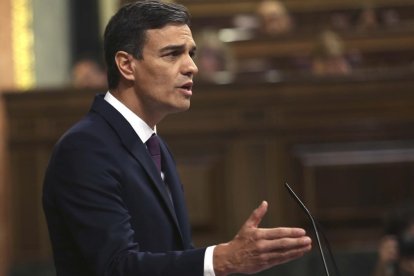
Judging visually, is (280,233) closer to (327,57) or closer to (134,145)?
(134,145)

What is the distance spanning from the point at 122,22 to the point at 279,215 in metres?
3.34

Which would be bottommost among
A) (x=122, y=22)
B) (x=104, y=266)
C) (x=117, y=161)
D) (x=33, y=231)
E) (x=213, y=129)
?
(x=33, y=231)

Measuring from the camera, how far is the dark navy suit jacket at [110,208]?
2.07 metres

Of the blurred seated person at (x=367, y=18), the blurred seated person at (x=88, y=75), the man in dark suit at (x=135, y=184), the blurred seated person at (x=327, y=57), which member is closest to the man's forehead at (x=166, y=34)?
the man in dark suit at (x=135, y=184)

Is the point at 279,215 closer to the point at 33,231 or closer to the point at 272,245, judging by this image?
the point at 33,231

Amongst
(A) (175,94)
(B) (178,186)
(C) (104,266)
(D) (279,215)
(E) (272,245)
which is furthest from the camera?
(D) (279,215)

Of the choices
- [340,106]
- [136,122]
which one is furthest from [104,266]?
[340,106]

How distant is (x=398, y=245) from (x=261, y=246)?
2.60 meters

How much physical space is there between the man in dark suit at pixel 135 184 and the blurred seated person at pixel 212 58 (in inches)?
Result: 148

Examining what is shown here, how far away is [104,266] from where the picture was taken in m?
2.07

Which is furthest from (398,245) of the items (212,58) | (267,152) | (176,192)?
(212,58)

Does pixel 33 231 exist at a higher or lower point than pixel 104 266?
lower

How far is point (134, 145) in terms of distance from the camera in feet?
7.45

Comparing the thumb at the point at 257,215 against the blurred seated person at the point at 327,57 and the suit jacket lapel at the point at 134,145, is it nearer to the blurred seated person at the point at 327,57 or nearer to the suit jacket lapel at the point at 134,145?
the suit jacket lapel at the point at 134,145
